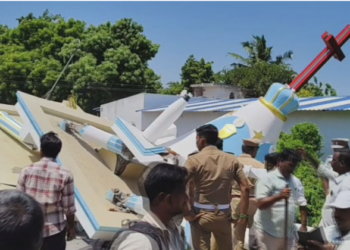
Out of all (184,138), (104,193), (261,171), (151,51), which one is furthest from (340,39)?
(151,51)

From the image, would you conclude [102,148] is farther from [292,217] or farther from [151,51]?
[151,51]

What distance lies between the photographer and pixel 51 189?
151 inches

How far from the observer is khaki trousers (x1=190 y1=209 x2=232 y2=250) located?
441 cm

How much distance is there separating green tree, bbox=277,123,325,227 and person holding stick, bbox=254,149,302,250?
100 inches

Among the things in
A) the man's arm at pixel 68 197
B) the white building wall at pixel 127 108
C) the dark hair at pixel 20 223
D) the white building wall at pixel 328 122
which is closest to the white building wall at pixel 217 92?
the white building wall at pixel 127 108

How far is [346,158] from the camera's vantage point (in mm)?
4172

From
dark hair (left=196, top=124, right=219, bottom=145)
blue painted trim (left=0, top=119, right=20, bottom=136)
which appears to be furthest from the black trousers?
blue painted trim (left=0, top=119, right=20, bottom=136)

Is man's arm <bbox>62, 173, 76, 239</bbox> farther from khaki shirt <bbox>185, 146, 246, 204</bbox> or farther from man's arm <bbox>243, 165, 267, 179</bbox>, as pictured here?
man's arm <bbox>243, 165, 267, 179</bbox>

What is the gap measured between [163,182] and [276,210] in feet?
8.34

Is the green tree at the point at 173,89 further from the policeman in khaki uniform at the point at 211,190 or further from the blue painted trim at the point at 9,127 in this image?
the policeman in khaki uniform at the point at 211,190

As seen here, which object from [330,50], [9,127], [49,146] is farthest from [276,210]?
[330,50]

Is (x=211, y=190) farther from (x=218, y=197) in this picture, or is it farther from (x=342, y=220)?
(x=342, y=220)

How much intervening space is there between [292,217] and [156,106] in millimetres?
15954

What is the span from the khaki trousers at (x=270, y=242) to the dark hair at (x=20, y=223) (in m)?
3.36
